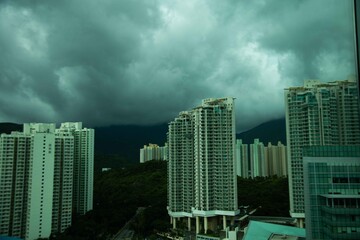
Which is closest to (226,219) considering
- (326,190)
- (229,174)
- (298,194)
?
(229,174)

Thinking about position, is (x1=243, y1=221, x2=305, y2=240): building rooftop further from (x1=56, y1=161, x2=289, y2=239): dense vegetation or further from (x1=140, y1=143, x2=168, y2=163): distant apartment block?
(x1=140, y1=143, x2=168, y2=163): distant apartment block

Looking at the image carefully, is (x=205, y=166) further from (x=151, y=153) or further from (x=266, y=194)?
(x=151, y=153)

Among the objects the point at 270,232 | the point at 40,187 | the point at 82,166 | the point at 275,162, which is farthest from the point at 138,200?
the point at 270,232

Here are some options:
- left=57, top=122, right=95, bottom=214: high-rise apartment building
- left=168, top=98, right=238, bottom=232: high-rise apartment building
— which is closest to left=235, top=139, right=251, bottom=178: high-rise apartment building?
left=168, top=98, right=238, bottom=232: high-rise apartment building

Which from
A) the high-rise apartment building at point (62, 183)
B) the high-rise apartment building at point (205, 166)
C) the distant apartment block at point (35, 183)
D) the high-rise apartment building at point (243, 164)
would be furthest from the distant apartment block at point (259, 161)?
the distant apartment block at point (35, 183)

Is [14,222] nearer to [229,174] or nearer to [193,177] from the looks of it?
[193,177]

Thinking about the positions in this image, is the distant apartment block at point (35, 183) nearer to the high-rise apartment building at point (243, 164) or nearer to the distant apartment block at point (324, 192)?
the high-rise apartment building at point (243, 164)
